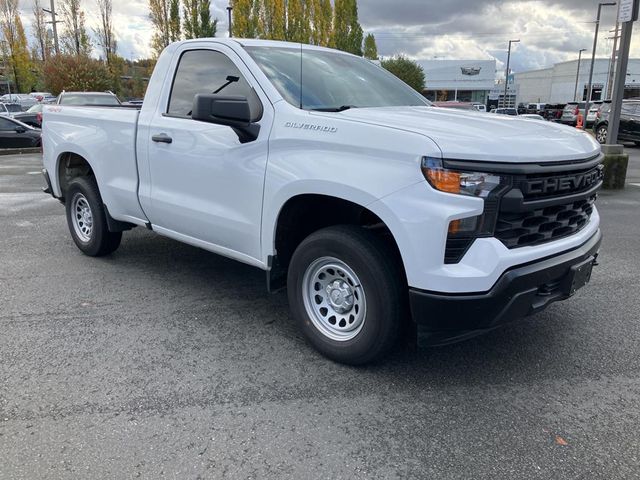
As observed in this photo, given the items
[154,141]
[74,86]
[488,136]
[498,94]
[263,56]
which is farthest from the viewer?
[498,94]

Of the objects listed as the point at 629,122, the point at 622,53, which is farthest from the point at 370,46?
the point at 622,53

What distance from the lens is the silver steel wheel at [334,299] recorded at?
344 cm

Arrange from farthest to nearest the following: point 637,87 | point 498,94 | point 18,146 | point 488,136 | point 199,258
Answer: point 498,94 → point 637,87 → point 18,146 → point 199,258 → point 488,136

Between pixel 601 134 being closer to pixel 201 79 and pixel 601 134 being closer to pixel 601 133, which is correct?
pixel 601 133

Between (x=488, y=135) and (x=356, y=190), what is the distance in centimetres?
Answer: 77

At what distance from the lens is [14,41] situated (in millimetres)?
51844

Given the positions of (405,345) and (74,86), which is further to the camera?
(74,86)

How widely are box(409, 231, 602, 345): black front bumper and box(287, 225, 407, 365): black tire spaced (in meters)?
0.18

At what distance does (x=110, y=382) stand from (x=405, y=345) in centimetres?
194

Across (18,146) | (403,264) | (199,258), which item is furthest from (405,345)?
(18,146)

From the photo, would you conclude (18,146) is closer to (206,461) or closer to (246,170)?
(246,170)

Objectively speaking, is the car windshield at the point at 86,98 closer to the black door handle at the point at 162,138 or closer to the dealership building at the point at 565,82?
the black door handle at the point at 162,138

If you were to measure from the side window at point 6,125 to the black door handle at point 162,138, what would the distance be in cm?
1670

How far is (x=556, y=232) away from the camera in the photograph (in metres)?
3.37
